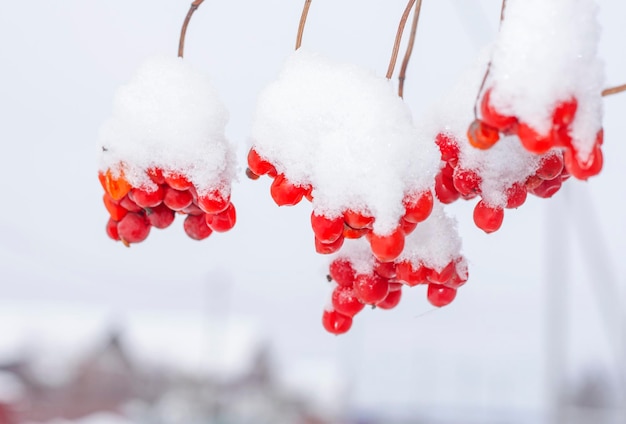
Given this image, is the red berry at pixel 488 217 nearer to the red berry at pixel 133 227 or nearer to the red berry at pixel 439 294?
the red berry at pixel 439 294

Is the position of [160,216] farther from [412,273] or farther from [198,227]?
[412,273]

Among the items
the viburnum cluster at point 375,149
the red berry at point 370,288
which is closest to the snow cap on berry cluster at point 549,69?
the viburnum cluster at point 375,149

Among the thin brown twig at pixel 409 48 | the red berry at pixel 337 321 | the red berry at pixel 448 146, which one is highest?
the thin brown twig at pixel 409 48

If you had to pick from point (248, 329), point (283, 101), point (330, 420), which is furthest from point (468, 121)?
point (330, 420)

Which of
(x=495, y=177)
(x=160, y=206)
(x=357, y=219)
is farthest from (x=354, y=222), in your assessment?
(x=160, y=206)

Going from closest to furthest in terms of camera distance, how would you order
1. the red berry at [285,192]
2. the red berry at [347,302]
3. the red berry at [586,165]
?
the red berry at [586,165] < the red berry at [285,192] < the red berry at [347,302]

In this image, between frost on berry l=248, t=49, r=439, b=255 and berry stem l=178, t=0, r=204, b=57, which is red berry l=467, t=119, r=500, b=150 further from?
berry stem l=178, t=0, r=204, b=57
